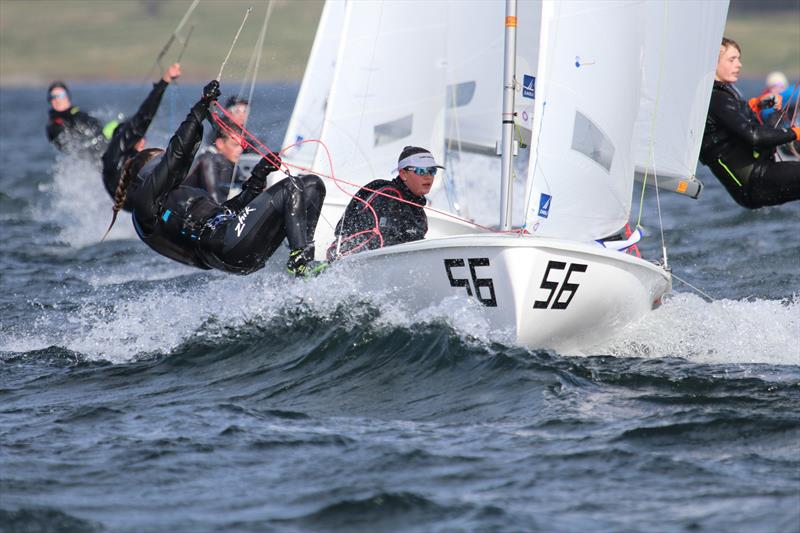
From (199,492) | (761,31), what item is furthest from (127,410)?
(761,31)

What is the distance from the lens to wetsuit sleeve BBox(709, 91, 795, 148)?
306 inches

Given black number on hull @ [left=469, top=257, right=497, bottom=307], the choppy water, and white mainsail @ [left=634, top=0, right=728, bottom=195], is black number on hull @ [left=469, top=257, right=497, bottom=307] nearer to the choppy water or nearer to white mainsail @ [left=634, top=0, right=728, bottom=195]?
the choppy water

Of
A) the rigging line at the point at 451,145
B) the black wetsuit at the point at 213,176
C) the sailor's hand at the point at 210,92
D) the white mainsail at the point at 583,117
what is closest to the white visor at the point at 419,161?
the white mainsail at the point at 583,117

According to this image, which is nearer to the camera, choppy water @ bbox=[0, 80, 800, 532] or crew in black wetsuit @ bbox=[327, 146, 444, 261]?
choppy water @ bbox=[0, 80, 800, 532]

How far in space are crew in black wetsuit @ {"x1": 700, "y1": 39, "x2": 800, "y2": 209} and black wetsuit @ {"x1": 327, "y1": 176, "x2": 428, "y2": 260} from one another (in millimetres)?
2151

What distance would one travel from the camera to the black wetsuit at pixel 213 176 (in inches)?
374

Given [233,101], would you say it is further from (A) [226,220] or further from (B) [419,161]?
(B) [419,161]

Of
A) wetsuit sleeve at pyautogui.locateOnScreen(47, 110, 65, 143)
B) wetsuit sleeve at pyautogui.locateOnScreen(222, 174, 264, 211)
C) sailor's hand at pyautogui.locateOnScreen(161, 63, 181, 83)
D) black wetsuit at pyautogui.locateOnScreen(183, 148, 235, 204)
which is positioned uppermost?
sailor's hand at pyautogui.locateOnScreen(161, 63, 181, 83)

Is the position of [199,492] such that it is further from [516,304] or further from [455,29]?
[455,29]

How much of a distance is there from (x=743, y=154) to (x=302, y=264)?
3.02 metres

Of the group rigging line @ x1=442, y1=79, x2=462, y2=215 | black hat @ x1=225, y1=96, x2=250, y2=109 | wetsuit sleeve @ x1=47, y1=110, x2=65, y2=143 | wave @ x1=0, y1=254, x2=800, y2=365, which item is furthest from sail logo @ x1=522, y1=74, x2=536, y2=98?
wetsuit sleeve @ x1=47, y1=110, x2=65, y2=143

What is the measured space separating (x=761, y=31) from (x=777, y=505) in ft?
278

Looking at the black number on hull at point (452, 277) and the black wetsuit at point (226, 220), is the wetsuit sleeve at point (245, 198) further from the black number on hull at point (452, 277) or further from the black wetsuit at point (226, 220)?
the black number on hull at point (452, 277)

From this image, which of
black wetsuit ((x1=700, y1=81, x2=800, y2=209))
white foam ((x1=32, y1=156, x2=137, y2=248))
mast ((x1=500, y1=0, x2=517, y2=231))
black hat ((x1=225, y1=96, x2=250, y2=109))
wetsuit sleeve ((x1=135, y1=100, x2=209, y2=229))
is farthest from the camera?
white foam ((x1=32, y1=156, x2=137, y2=248))
